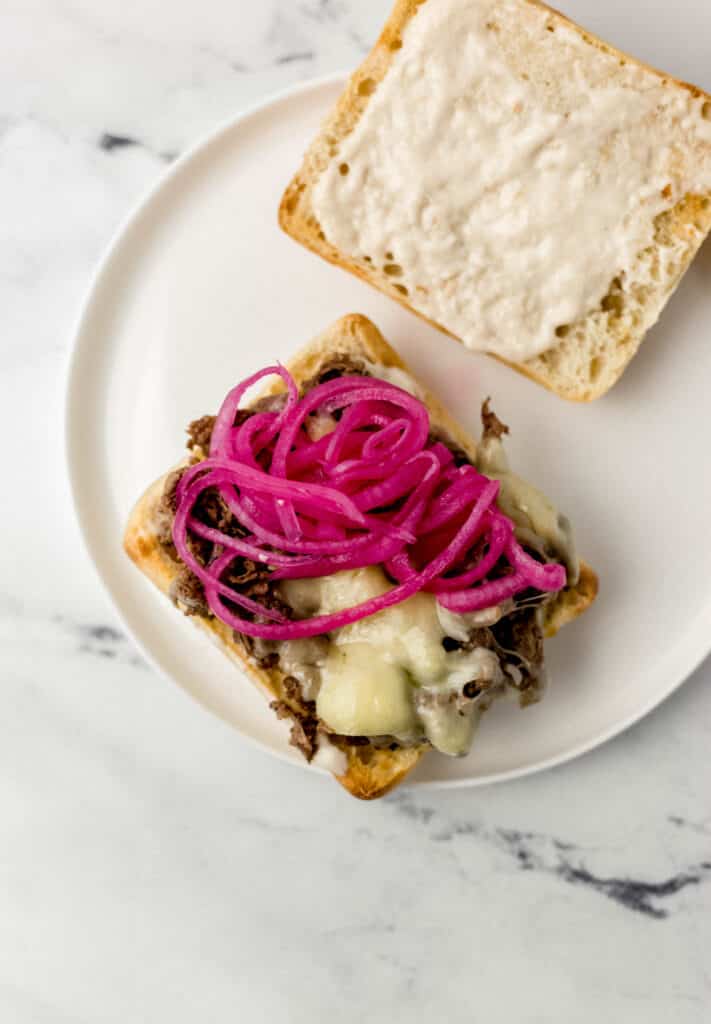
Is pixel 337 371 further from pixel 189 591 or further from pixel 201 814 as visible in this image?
pixel 201 814

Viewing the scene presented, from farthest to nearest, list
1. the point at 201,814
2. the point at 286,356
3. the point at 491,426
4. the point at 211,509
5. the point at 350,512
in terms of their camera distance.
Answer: the point at 201,814, the point at 286,356, the point at 491,426, the point at 211,509, the point at 350,512

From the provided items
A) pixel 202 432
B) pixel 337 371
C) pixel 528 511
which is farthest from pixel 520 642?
pixel 202 432

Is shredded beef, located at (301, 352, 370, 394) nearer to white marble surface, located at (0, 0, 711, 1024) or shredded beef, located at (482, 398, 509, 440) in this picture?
shredded beef, located at (482, 398, 509, 440)

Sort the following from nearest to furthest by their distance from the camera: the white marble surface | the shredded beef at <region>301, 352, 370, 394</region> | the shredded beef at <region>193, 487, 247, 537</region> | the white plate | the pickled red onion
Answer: the pickled red onion, the shredded beef at <region>193, 487, 247, 537</region>, the shredded beef at <region>301, 352, 370, 394</region>, the white plate, the white marble surface

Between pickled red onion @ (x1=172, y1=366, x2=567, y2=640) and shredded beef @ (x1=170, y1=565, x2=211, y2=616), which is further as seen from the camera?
shredded beef @ (x1=170, y1=565, x2=211, y2=616)

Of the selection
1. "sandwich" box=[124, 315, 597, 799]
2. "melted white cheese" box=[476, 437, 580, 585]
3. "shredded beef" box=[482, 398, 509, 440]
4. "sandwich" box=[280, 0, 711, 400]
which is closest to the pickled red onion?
"sandwich" box=[124, 315, 597, 799]

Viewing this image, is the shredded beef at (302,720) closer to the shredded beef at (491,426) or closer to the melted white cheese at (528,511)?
the melted white cheese at (528,511)

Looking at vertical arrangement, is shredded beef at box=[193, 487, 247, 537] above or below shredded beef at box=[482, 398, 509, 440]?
below

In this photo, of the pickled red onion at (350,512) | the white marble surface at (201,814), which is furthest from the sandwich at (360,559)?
the white marble surface at (201,814)

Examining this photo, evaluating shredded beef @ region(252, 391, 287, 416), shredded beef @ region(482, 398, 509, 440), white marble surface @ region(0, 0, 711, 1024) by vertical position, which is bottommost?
white marble surface @ region(0, 0, 711, 1024)
